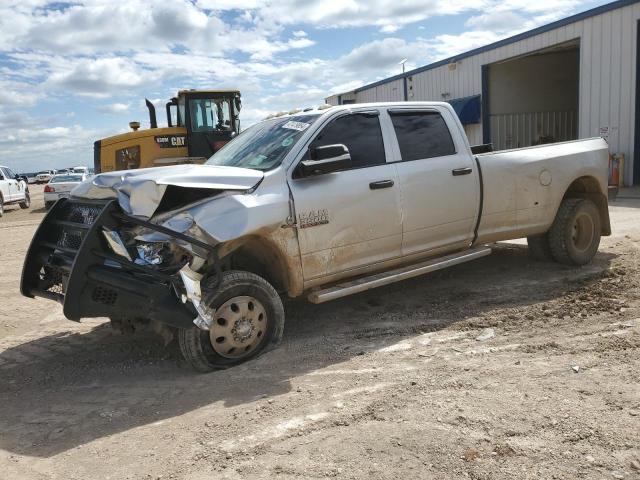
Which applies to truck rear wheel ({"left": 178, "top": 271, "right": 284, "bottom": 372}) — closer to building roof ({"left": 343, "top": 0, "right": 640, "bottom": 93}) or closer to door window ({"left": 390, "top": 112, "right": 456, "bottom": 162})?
door window ({"left": 390, "top": 112, "right": 456, "bottom": 162})

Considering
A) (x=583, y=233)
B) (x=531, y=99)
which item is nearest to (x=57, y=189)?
(x=531, y=99)

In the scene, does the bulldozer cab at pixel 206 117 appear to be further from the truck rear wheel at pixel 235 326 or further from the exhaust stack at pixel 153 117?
the truck rear wheel at pixel 235 326

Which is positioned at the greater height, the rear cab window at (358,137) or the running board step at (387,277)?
the rear cab window at (358,137)

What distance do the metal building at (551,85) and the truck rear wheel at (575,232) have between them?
11.1 meters

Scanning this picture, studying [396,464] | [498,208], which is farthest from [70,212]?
[498,208]

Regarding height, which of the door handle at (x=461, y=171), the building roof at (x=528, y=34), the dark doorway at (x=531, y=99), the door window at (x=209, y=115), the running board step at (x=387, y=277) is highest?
the building roof at (x=528, y=34)

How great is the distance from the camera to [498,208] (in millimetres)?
6078

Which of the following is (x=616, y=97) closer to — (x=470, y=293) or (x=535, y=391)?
(x=470, y=293)

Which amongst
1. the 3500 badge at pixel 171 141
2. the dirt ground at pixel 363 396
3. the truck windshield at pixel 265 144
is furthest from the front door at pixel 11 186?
the truck windshield at pixel 265 144

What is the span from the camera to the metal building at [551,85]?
16141 mm

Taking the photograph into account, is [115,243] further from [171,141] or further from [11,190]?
[11,190]

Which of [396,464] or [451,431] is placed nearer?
[396,464]

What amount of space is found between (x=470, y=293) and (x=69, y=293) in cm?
406

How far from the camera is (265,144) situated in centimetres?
518
